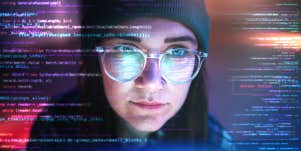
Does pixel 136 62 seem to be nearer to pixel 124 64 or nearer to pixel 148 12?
pixel 124 64

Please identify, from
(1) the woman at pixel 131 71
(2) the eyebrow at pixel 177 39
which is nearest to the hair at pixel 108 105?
(1) the woman at pixel 131 71

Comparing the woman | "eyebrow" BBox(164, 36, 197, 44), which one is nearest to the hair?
the woman

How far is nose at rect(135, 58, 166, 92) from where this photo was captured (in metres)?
1.40

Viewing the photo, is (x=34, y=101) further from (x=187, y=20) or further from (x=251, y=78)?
(x=251, y=78)

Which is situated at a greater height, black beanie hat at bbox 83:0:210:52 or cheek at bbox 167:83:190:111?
black beanie hat at bbox 83:0:210:52

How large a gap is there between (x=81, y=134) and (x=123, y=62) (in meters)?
0.27

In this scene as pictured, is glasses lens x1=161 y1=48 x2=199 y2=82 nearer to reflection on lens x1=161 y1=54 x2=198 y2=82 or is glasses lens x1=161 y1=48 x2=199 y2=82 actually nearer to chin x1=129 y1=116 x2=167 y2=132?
reflection on lens x1=161 y1=54 x2=198 y2=82

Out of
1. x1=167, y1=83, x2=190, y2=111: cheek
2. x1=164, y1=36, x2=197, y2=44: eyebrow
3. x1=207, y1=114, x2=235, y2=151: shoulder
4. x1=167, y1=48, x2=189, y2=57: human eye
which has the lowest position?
x1=207, y1=114, x2=235, y2=151: shoulder

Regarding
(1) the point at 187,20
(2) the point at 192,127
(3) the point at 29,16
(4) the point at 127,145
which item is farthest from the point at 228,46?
(3) the point at 29,16

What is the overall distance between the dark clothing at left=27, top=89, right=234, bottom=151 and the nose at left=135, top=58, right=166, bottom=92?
0.16m

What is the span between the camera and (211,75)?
56.6 inches

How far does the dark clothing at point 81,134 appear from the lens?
4.64ft

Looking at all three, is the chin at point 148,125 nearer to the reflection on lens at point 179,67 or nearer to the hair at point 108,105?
the hair at point 108,105

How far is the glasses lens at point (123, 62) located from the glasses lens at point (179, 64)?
0.26ft
